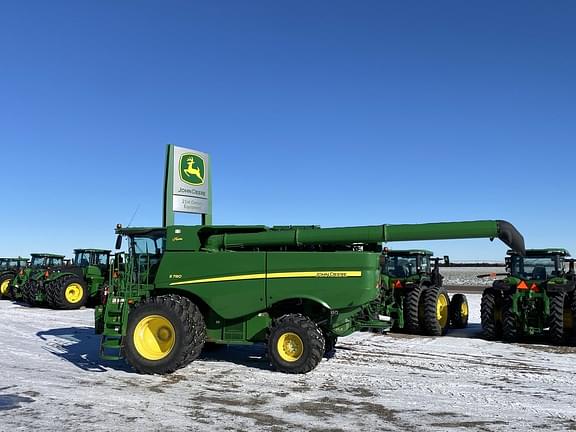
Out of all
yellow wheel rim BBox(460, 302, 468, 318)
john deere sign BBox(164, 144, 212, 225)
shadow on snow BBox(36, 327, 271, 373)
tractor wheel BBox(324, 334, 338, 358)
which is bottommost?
shadow on snow BBox(36, 327, 271, 373)

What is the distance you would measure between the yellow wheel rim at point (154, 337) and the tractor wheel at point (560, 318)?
8.26 meters

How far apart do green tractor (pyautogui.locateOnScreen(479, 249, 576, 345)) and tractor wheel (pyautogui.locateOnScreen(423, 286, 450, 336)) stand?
1116mm

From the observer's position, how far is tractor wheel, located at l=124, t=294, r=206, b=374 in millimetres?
9172

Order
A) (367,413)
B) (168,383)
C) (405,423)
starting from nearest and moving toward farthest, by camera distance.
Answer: (405,423)
(367,413)
(168,383)

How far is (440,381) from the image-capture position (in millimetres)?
8641

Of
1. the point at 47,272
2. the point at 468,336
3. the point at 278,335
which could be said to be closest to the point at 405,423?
the point at 278,335

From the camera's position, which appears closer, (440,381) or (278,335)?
(440,381)

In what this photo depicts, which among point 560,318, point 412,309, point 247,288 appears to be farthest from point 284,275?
point 560,318

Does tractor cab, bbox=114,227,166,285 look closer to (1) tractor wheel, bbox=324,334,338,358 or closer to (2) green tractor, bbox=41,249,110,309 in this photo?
(1) tractor wheel, bbox=324,334,338,358

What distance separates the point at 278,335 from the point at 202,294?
1516 millimetres

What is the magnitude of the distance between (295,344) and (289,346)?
114mm

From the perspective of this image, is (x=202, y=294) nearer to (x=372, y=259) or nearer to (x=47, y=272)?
(x=372, y=259)

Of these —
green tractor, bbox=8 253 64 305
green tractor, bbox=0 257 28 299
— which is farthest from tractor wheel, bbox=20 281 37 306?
green tractor, bbox=0 257 28 299

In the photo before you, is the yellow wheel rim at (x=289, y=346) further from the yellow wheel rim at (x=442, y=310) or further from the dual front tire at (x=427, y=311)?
the yellow wheel rim at (x=442, y=310)
